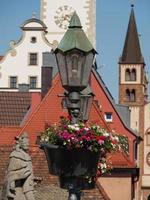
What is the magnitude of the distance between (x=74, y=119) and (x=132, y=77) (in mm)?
73028

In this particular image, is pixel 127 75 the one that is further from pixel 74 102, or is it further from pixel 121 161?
pixel 74 102

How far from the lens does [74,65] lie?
32.2 feet

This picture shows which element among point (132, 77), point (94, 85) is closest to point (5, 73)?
point (94, 85)

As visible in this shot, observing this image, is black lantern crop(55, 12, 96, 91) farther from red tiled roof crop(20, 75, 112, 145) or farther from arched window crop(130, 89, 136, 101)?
arched window crop(130, 89, 136, 101)

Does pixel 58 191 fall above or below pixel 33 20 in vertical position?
below

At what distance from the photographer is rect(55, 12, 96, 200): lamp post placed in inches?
385

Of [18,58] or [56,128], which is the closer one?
[56,128]

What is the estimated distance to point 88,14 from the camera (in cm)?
5897

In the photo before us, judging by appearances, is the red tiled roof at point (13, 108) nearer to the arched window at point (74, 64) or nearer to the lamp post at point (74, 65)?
the lamp post at point (74, 65)

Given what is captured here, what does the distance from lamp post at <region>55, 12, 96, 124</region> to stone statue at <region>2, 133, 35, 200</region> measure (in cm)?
189

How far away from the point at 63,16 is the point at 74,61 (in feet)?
163

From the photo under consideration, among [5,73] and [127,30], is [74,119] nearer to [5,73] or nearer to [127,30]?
[5,73]

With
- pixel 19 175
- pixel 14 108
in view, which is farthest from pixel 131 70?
pixel 19 175

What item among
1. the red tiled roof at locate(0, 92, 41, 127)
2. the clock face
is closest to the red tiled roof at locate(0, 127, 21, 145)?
the red tiled roof at locate(0, 92, 41, 127)
